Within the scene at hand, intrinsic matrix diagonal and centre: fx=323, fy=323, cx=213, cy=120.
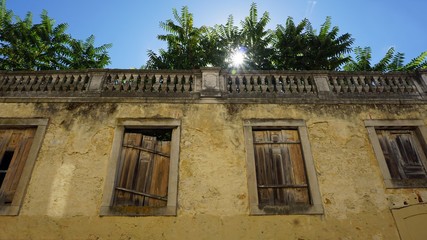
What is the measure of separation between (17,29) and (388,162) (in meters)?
11.9

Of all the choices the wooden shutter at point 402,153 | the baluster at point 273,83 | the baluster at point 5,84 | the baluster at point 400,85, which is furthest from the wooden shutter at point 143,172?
the baluster at point 400,85

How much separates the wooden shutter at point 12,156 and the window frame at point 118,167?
5.61 ft

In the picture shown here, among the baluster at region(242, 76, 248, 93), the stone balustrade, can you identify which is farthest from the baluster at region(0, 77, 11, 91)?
the baluster at region(242, 76, 248, 93)

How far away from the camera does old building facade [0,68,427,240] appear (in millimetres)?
5676

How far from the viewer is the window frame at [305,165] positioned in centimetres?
581

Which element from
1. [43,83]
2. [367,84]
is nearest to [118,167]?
[43,83]

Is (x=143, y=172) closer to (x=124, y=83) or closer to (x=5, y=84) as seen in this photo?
(x=124, y=83)

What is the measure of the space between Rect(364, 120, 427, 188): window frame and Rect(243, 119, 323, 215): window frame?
1369 mm

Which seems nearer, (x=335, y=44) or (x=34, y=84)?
(x=34, y=84)

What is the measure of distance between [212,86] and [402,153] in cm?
426

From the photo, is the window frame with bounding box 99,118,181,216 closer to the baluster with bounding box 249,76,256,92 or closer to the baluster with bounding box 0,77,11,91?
the baluster with bounding box 249,76,256,92

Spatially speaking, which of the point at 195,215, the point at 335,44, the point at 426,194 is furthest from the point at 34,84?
the point at 335,44

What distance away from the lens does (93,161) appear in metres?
6.29

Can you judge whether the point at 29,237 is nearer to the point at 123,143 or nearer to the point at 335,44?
the point at 123,143
